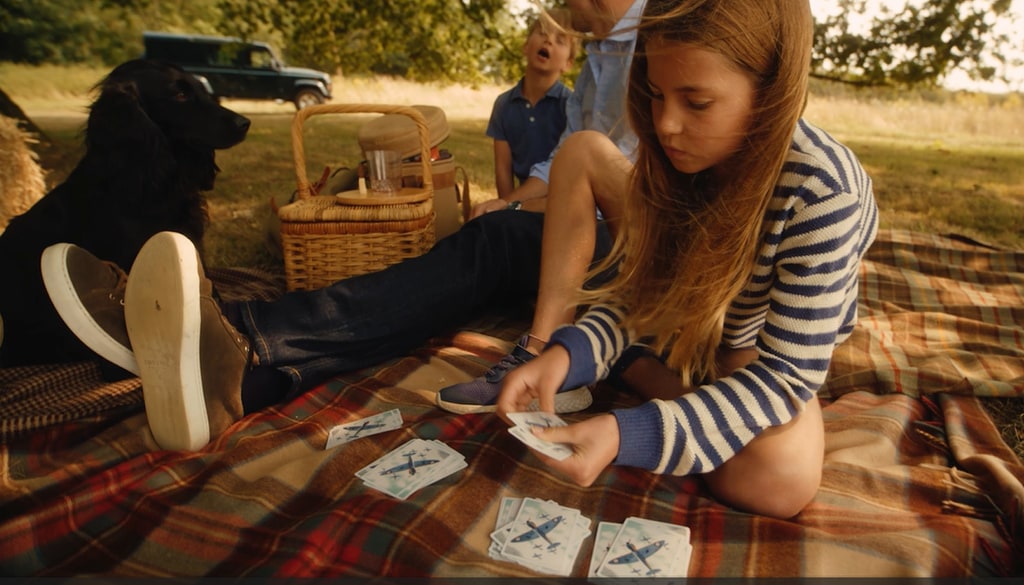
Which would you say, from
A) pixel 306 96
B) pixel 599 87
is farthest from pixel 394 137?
A: pixel 306 96

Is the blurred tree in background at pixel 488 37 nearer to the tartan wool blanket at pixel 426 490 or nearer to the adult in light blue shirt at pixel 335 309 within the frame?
the adult in light blue shirt at pixel 335 309

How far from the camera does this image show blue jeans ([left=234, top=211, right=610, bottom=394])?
1.80 meters

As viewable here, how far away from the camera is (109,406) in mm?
1737

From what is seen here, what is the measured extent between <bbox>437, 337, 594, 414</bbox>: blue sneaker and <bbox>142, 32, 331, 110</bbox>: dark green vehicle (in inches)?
461

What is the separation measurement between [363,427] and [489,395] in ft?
1.09

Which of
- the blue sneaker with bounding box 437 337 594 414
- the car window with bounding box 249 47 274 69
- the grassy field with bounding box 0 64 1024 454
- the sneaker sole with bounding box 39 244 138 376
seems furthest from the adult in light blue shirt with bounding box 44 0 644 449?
the car window with bounding box 249 47 274 69

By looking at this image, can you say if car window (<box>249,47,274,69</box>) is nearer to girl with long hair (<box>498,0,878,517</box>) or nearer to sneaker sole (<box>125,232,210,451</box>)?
sneaker sole (<box>125,232,210,451</box>)

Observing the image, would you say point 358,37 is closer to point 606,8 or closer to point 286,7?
point 286,7

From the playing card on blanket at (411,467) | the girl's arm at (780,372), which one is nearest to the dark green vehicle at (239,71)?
the playing card on blanket at (411,467)

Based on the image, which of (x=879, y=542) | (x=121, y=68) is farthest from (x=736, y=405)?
(x=121, y=68)

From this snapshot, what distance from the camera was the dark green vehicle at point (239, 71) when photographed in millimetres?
11969

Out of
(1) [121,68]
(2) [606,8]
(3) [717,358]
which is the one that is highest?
(2) [606,8]

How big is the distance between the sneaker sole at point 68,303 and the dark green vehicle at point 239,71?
11.5m

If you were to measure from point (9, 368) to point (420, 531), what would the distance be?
5.03 ft
